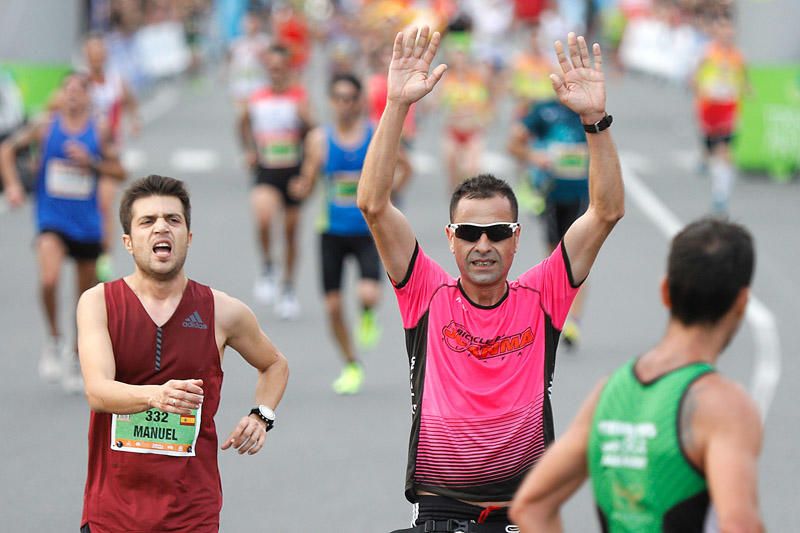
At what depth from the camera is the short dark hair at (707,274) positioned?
3805 mm

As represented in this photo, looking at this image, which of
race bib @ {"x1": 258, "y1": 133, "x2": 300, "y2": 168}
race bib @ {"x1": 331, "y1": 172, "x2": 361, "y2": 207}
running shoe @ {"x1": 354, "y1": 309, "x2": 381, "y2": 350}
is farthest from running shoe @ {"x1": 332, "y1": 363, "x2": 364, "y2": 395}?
race bib @ {"x1": 258, "y1": 133, "x2": 300, "y2": 168}

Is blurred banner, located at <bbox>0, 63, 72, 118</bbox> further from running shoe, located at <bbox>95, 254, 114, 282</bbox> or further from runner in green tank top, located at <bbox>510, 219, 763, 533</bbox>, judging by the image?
runner in green tank top, located at <bbox>510, 219, 763, 533</bbox>

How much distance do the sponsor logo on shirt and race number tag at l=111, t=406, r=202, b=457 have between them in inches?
32.7

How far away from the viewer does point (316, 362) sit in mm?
12750

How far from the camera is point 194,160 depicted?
2611 centimetres

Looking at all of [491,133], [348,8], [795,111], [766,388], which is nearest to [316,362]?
[766,388]

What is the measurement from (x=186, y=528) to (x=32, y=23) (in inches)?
815

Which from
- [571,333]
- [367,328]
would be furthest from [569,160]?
[367,328]

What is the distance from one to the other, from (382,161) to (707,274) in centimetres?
183

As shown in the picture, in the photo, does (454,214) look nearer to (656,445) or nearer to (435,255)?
(656,445)

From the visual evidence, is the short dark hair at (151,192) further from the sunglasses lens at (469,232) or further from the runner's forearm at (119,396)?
the sunglasses lens at (469,232)

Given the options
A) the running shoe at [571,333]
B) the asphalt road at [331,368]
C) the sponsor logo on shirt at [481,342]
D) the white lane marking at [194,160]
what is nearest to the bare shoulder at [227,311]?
the sponsor logo on shirt at [481,342]

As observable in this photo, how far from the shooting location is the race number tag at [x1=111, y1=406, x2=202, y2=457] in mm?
5367

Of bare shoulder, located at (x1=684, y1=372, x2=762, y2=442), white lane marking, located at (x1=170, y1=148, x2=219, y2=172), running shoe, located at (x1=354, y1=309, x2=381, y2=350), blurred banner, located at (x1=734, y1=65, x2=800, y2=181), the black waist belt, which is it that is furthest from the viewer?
white lane marking, located at (x1=170, y1=148, x2=219, y2=172)
